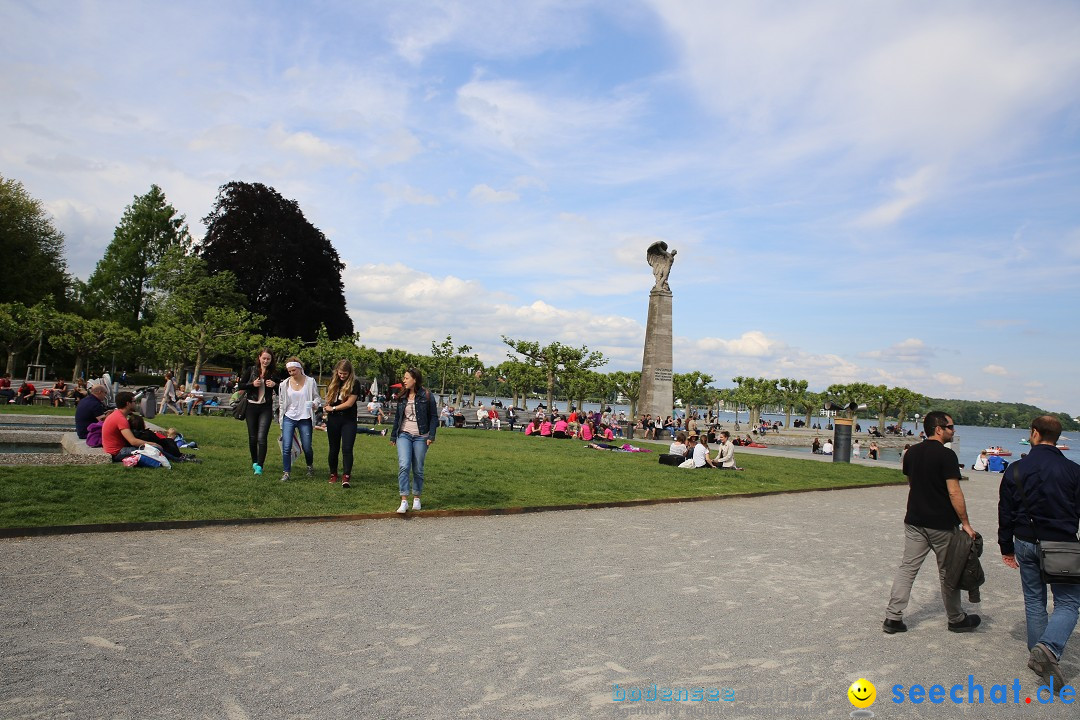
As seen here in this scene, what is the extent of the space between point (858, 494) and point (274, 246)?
4504 cm

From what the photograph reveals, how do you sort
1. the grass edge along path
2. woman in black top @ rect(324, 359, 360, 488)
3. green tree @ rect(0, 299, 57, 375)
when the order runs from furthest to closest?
green tree @ rect(0, 299, 57, 375) → woman in black top @ rect(324, 359, 360, 488) → the grass edge along path

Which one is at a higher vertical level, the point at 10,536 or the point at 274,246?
the point at 274,246

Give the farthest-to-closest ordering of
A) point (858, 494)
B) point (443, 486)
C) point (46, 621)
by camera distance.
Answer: point (858, 494)
point (443, 486)
point (46, 621)

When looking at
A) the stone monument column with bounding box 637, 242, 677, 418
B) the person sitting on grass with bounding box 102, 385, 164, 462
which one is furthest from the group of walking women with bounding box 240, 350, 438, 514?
the stone monument column with bounding box 637, 242, 677, 418

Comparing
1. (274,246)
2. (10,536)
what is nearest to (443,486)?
(10,536)

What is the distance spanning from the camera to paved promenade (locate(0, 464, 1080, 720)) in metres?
3.84

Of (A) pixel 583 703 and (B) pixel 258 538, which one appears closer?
(A) pixel 583 703

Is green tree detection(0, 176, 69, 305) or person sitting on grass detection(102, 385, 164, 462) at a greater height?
green tree detection(0, 176, 69, 305)

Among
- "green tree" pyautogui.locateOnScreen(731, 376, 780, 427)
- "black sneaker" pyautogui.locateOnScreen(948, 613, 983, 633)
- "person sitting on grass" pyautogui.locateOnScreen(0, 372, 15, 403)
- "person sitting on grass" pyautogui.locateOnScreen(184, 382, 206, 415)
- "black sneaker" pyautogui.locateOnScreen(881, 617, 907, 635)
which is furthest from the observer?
"green tree" pyautogui.locateOnScreen(731, 376, 780, 427)

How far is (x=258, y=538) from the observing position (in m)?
7.54

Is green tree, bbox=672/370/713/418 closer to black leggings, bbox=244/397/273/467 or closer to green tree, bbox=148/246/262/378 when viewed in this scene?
green tree, bbox=148/246/262/378

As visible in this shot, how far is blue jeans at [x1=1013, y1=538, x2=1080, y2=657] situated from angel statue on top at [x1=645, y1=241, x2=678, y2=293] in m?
28.6

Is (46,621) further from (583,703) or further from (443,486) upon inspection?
(443,486)

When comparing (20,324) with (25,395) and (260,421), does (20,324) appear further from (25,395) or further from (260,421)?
(260,421)
